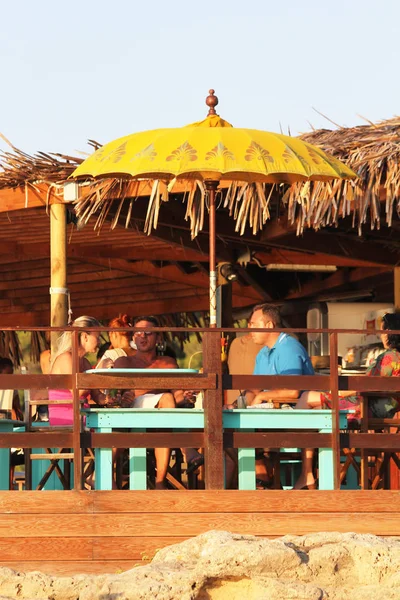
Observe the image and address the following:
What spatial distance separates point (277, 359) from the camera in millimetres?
7367

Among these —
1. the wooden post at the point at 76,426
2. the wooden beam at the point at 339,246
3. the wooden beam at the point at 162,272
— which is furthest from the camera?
the wooden beam at the point at 162,272

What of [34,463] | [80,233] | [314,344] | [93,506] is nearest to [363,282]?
[314,344]

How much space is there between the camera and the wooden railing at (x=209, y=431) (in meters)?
6.66

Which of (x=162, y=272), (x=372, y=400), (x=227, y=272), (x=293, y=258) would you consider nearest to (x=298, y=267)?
(x=293, y=258)

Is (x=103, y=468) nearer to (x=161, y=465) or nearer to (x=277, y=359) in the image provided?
(x=161, y=465)

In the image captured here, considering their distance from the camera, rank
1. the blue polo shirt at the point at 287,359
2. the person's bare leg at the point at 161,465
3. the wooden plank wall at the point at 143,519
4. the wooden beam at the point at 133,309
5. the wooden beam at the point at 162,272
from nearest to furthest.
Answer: the wooden plank wall at the point at 143,519
the person's bare leg at the point at 161,465
the blue polo shirt at the point at 287,359
the wooden beam at the point at 162,272
the wooden beam at the point at 133,309

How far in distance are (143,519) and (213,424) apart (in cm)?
64

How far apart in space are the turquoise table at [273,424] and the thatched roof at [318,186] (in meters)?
1.93

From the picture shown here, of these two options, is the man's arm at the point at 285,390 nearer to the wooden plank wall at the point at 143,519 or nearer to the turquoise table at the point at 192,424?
the turquoise table at the point at 192,424

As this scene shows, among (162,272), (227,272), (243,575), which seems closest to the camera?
(243,575)

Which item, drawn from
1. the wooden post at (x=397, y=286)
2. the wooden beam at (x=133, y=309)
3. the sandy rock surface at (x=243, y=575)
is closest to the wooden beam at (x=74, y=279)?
the wooden beam at (x=133, y=309)

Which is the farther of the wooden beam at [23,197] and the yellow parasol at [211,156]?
the wooden beam at [23,197]

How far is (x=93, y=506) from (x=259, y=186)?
3.02m

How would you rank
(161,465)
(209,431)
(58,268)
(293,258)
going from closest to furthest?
1. (209,431)
2. (161,465)
3. (58,268)
4. (293,258)
